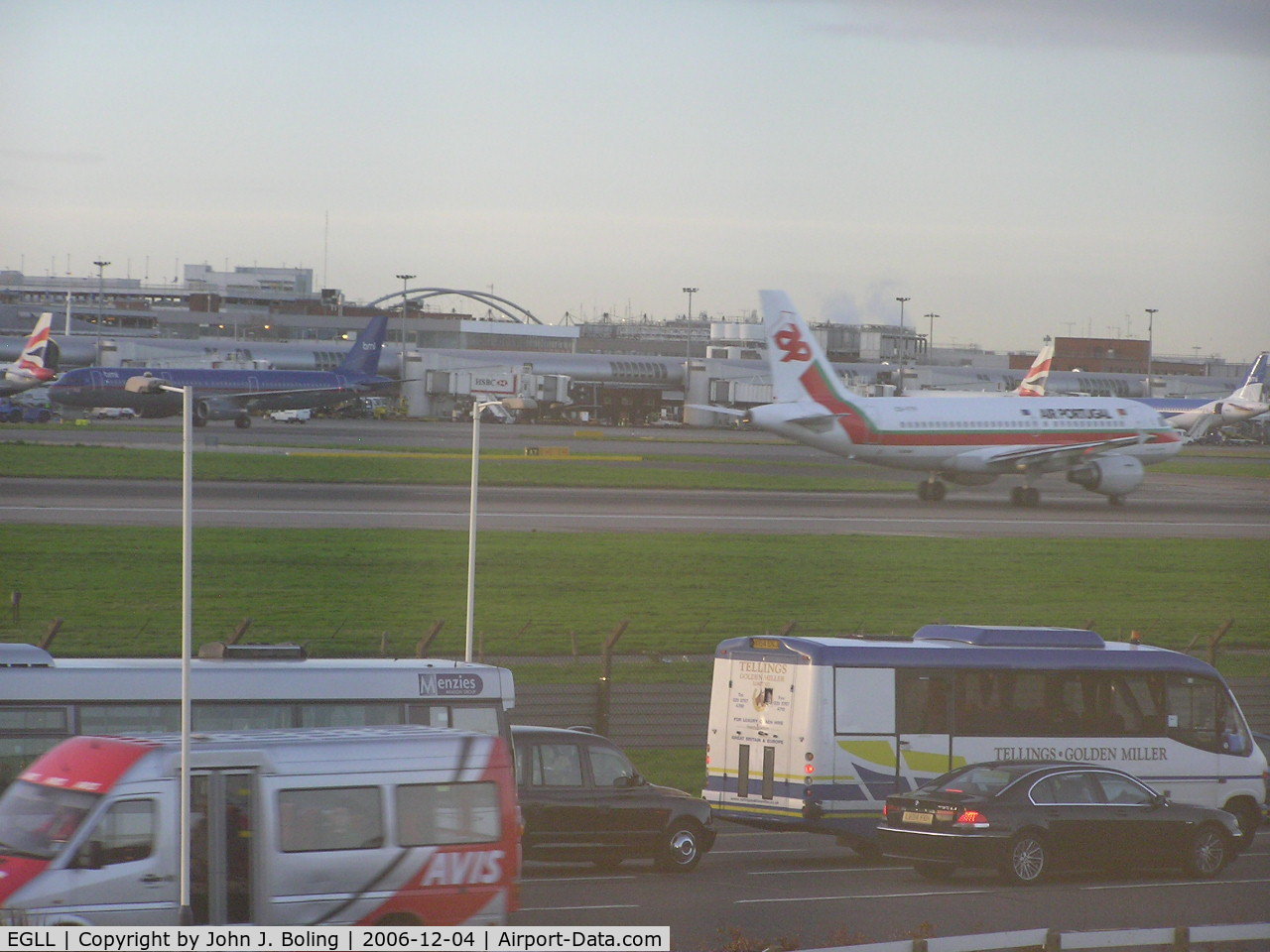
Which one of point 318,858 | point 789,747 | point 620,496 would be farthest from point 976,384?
point 318,858

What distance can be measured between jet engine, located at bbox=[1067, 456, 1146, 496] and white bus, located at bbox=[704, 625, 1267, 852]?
180 feet

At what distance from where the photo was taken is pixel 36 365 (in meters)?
111

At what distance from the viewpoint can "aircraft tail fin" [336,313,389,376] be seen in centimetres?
12888

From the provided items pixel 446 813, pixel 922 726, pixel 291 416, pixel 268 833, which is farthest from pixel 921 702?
pixel 291 416

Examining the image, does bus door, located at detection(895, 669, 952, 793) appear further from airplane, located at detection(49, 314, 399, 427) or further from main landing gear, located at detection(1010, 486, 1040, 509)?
airplane, located at detection(49, 314, 399, 427)

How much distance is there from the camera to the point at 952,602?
152ft

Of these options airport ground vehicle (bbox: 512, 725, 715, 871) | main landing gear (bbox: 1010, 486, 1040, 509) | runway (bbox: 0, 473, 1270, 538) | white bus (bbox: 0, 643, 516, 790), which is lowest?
runway (bbox: 0, 473, 1270, 538)

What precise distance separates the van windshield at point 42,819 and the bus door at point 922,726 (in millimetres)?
12951

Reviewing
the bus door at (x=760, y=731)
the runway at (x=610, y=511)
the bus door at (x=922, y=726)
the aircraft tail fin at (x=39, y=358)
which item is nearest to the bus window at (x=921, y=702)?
the bus door at (x=922, y=726)

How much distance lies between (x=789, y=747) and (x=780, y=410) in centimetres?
5273

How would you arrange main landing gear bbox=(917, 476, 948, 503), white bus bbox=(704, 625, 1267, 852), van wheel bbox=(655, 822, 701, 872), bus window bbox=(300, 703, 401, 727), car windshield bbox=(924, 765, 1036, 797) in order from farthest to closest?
Answer: main landing gear bbox=(917, 476, 948, 503), white bus bbox=(704, 625, 1267, 852), van wheel bbox=(655, 822, 701, 872), car windshield bbox=(924, 765, 1036, 797), bus window bbox=(300, 703, 401, 727)

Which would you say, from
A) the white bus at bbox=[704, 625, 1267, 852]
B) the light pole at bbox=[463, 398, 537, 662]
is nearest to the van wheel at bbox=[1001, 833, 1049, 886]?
the white bus at bbox=[704, 625, 1267, 852]

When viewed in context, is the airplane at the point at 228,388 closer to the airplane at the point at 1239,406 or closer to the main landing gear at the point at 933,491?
the main landing gear at the point at 933,491

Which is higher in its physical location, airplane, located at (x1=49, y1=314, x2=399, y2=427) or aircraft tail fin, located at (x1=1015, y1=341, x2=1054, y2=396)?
aircraft tail fin, located at (x1=1015, y1=341, x2=1054, y2=396)
